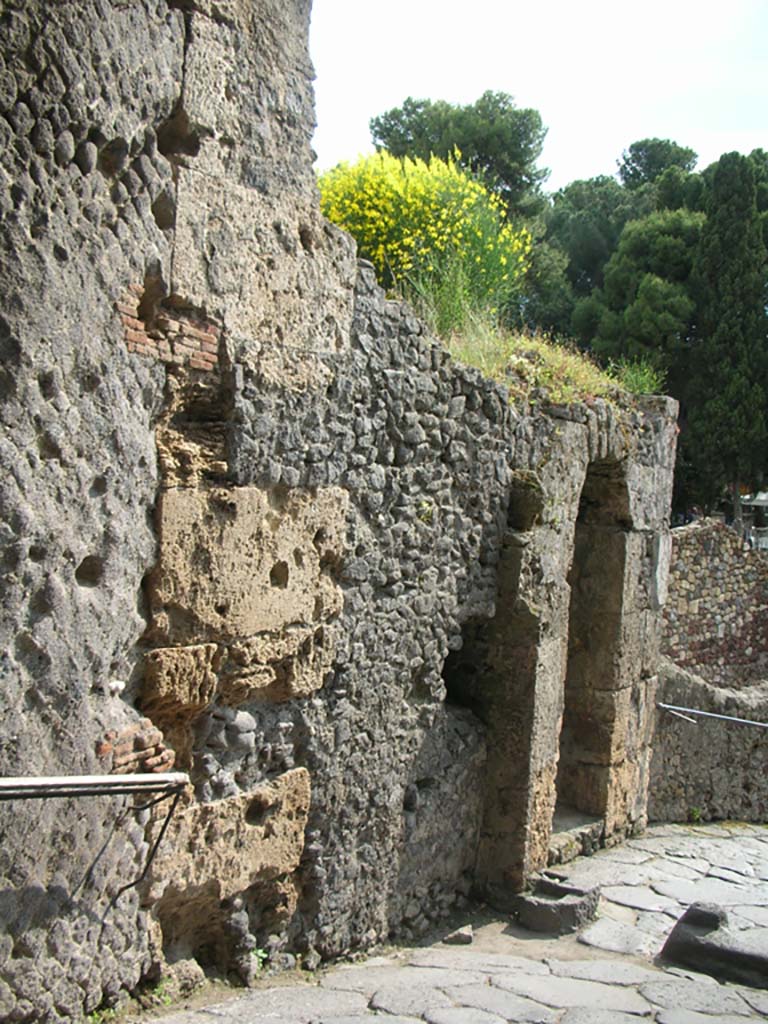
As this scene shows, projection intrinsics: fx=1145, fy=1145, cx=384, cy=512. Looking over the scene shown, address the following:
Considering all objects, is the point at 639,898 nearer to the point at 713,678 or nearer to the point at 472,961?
the point at 472,961

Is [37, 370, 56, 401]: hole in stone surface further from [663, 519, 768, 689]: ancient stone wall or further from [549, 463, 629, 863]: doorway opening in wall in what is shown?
[663, 519, 768, 689]: ancient stone wall

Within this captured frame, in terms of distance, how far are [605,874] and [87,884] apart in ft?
15.5

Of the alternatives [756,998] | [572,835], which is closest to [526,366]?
[572,835]

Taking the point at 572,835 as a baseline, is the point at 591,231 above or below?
above

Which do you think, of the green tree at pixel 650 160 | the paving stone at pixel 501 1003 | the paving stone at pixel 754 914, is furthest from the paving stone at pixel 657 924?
the green tree at pixel 650 160

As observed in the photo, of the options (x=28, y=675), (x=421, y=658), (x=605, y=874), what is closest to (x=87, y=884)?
(x=28, y=675)

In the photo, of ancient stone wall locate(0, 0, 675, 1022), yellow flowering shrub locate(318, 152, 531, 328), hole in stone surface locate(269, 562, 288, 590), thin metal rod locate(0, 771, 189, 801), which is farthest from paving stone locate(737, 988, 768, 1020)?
yellow flowering shrub locate(318, 152, 531, 328)

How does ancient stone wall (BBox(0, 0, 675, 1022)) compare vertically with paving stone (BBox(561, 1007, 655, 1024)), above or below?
above

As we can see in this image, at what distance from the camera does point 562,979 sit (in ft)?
18.2

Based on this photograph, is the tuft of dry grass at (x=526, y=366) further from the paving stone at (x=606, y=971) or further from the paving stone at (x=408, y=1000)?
the paving stone at (x=408, y=1000)

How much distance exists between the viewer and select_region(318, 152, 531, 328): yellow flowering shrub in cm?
998

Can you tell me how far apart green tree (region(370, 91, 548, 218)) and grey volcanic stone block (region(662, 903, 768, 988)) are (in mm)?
18087

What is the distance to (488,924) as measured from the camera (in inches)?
257

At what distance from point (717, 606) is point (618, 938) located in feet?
27.7
